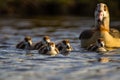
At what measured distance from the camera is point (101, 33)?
15547 millimetres

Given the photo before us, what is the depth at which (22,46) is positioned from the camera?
16234 millimetres

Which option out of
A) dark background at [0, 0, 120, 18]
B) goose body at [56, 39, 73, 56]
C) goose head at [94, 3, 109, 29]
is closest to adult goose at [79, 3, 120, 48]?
goose head at [94, 3, 109, 29]

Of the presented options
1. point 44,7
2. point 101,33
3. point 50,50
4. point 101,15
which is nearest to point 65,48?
point 50,50

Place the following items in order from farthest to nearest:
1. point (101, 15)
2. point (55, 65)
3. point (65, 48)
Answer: point (101, 15), point (65, 48), point (55, 65)

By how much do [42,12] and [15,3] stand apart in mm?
1860

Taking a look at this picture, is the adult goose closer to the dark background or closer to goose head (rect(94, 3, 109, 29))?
goose head (rect(94, 3, 109, 29))

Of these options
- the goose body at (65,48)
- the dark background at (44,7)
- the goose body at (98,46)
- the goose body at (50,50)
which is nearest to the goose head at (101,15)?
the goose body at (98,46)

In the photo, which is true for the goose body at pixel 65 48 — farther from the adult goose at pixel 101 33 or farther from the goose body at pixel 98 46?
the adult goose at pixel 101 33

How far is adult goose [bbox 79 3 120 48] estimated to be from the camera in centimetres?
1552

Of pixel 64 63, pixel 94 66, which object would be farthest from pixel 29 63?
pixel 94 66

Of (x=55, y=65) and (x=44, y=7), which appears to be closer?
(x=55, y=65)

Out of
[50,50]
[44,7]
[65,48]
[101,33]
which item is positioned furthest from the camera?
[44,7]

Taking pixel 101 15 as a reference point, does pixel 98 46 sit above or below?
below

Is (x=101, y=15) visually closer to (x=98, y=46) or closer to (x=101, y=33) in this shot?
(x=101, y=33)
